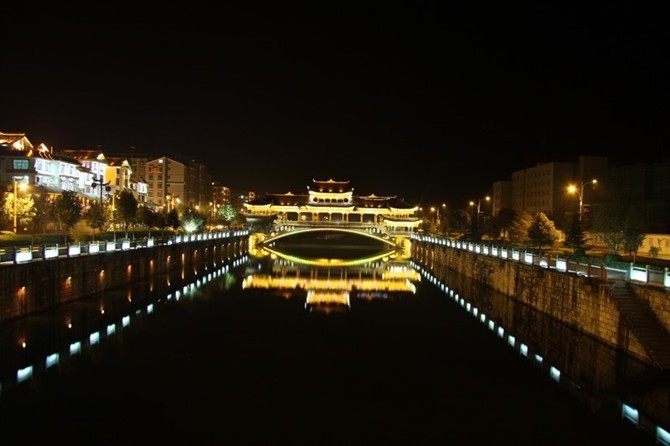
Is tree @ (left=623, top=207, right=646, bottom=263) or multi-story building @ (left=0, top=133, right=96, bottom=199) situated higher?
multi-story building @ (left=0, top=133, right=96, bottom=199)

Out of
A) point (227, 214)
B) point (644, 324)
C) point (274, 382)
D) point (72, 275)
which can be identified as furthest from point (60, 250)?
point (227, 214)

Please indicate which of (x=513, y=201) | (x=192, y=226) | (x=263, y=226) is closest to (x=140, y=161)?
(x=263, y=226)

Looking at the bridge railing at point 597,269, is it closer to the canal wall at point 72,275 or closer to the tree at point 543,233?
the tree at point 543,233

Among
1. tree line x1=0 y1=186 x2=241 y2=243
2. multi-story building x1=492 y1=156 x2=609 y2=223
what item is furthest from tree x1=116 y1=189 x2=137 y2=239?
multi-story building x1=492 y1=156 x2=609 y2=223

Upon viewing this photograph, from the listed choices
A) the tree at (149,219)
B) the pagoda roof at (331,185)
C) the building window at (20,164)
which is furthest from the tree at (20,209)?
the pagoda roof at (331,185)

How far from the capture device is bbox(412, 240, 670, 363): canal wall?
57.7 feet

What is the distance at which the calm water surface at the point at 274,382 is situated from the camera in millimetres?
13180

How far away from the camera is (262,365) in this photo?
731 inches

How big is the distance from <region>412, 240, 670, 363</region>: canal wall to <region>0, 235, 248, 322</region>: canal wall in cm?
1884

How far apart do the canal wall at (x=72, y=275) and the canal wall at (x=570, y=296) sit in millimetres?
18837

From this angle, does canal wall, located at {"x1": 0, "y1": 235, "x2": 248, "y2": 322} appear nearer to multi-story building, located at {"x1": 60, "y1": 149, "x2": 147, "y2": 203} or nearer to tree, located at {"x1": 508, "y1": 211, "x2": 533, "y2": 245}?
multi-story building, located at {"x1": 60, "y1": 149, "x2": 147, "y2": 203}

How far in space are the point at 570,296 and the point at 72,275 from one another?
67.9ft

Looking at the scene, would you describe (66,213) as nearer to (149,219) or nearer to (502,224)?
(149,219)

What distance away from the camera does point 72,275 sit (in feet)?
85.3
